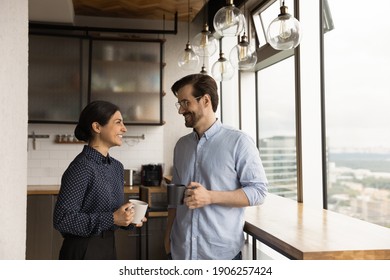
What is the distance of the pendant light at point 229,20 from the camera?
1.97m

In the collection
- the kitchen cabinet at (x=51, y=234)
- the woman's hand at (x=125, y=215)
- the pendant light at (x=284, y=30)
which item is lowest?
the kitchen cabinet at (x=51, y=234)

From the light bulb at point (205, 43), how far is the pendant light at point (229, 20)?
57 centimetres

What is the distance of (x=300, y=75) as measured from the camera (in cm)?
285

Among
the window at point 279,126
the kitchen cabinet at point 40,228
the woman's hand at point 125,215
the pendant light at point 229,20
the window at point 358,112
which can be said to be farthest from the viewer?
the kitchen cabinet at point 40,228

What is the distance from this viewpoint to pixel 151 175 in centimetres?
475

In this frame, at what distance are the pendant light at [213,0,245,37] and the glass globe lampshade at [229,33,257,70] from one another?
280mm

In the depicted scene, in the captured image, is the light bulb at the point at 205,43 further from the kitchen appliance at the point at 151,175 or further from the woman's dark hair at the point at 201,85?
the kitchen appliance at the point at 151,175

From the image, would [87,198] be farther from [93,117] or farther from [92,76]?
[92,76]

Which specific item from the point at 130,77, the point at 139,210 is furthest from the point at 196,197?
the point at 130,77

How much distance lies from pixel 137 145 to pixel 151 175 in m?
0.50

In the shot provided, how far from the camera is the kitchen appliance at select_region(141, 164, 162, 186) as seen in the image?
4.73m

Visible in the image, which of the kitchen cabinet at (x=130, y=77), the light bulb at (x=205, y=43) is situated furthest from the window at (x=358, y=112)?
the kitchen cabinet at (x=130, y=77)
